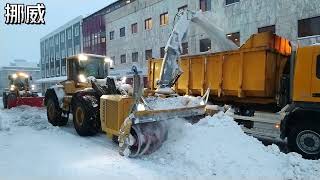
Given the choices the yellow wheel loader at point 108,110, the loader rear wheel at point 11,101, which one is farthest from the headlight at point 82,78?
the loader rear wheel at point 11,101

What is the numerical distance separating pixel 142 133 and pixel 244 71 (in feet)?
13.2

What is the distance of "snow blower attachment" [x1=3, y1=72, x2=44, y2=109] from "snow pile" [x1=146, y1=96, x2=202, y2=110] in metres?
10.8

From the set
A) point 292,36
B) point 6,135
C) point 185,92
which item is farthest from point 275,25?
point 6,135

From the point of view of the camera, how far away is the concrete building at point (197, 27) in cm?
1905

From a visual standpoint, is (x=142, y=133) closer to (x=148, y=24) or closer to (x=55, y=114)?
(x=55, y=114)

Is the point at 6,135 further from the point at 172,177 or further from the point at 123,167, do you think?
the point at 172,177

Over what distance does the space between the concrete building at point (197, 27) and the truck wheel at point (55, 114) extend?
516cm

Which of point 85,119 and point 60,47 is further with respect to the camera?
point 60,47

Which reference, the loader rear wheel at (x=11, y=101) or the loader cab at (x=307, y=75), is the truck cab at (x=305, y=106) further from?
the loader rear wheel at (x=11, y=101)

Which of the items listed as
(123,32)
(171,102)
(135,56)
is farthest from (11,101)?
(123,32)

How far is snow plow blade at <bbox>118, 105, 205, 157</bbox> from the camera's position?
7586mm

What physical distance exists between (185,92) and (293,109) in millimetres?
4454

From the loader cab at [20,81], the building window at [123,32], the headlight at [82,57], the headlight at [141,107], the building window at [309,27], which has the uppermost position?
the building window at [123,32]

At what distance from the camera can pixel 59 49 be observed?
6309 cm
